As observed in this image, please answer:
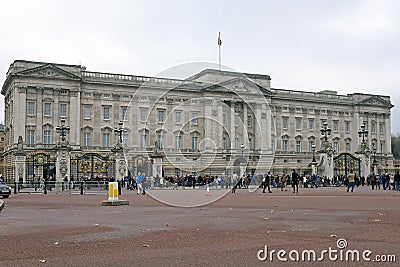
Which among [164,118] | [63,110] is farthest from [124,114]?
[63,110]

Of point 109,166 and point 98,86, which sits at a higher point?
point 98,86

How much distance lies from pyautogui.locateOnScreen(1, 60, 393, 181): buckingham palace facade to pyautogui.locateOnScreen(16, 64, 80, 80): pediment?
0.42ft

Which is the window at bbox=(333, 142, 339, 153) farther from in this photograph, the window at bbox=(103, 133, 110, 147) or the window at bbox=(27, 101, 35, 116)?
the window at bbox=(27, 101, 35, 116)

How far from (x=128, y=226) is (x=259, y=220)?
11.9ft

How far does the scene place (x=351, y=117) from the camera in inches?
3927

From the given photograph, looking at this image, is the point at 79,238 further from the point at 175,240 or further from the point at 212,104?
the point at 212,104

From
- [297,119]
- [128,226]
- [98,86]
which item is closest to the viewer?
[128,226]

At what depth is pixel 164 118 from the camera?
262 feet

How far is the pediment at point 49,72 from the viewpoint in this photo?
70.3m

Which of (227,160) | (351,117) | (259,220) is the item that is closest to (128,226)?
(259,220)

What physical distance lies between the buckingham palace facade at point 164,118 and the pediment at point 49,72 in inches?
5.1

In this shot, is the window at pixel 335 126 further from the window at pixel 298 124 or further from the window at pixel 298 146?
the window at pixel 298 146

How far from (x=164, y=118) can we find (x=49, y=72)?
17.9 m

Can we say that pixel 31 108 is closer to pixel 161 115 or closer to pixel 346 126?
pixel 161 115
